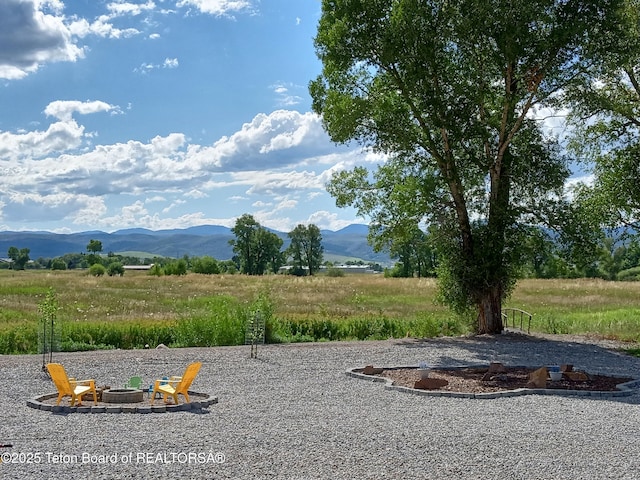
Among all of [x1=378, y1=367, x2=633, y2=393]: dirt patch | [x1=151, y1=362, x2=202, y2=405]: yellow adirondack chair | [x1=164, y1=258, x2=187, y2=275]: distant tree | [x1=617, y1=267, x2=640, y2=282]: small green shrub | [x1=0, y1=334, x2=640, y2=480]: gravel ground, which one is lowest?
[x1=378, y1=367, x2=633, y2=393]: dirt patch

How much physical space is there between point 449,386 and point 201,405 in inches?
187

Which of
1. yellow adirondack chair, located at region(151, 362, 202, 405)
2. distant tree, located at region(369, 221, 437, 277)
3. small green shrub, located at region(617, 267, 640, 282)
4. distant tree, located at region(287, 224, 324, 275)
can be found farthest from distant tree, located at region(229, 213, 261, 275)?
yellow adirondack chair, located at region(151, 362, 202, 405)

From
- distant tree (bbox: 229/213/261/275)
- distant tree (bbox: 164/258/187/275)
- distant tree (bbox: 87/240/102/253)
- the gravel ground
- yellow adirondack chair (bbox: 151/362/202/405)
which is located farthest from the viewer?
distant tree (bbox: 87/240/102/253)

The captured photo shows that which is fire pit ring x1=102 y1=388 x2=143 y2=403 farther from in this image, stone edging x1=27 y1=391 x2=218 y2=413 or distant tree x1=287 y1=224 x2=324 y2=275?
distant tree x1=287 y1=224 x2=324 y2=275

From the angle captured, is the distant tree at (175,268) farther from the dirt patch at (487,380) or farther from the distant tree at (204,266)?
the dirt patch at (487,380)

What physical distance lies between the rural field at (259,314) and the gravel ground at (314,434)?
531 cm

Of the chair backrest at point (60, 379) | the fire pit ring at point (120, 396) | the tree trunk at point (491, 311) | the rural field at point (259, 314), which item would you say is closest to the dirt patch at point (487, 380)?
the fire pit ring at point (120, 396)

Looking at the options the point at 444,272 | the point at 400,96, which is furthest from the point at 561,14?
the point at 444,272

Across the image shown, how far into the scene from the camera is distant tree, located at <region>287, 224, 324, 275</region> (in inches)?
5044

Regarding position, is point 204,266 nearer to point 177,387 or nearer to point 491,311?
point 491,311

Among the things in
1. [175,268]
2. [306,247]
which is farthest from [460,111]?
[306,247]

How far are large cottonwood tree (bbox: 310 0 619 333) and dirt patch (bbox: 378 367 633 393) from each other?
6837 mm

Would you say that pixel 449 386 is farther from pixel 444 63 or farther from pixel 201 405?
pixel 444 63

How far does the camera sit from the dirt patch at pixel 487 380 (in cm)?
1339
